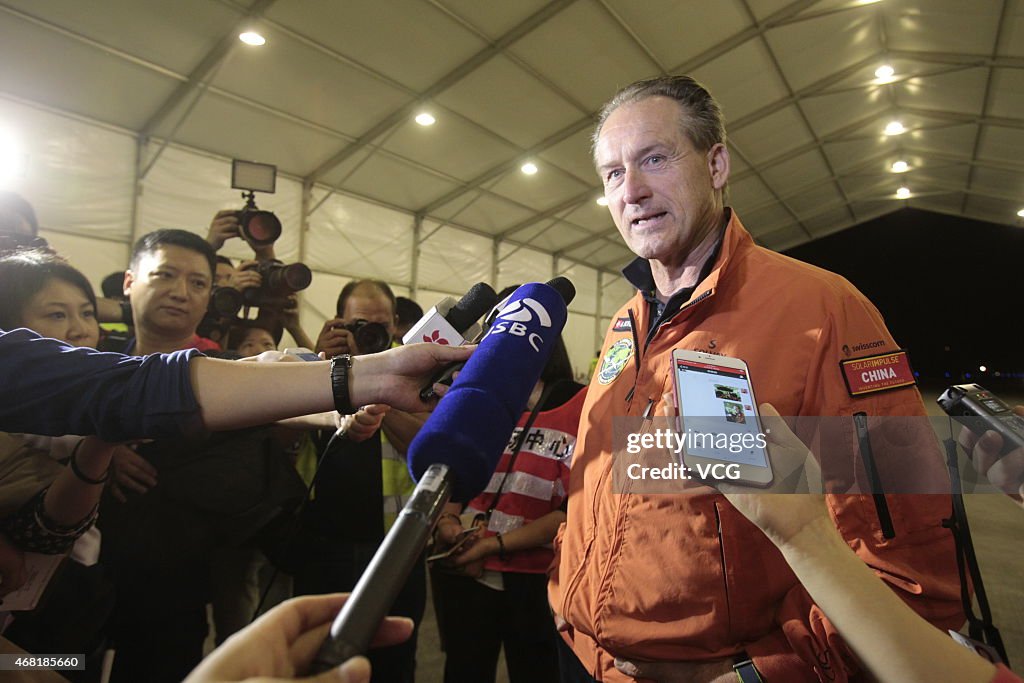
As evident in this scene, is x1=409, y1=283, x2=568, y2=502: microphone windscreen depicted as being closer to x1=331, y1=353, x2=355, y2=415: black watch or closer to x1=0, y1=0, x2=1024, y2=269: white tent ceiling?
x1=331, y1=353, x2=355, y2=415: black watch

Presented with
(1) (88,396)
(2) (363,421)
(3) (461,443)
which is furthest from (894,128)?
(1) (88,396)

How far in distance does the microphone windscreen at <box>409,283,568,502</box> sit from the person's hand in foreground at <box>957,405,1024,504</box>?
77 centimetres

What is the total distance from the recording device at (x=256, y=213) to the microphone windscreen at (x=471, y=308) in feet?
5.68

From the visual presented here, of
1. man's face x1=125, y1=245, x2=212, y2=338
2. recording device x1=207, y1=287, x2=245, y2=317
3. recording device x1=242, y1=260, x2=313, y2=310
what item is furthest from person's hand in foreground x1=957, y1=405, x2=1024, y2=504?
recording device x1=207, y1=287, x2=245, y2=317

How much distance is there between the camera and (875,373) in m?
0.78

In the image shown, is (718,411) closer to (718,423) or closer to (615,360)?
(718,423)

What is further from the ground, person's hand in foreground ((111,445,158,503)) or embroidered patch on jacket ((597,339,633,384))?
embroidered patch on jacket ((597,339,633,384))

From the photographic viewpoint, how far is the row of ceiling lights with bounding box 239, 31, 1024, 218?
5199mm

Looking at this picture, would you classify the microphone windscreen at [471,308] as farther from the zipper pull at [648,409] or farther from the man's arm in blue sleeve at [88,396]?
the man's arm in blue sleeve at [88,396]

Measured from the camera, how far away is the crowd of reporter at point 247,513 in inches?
21.3

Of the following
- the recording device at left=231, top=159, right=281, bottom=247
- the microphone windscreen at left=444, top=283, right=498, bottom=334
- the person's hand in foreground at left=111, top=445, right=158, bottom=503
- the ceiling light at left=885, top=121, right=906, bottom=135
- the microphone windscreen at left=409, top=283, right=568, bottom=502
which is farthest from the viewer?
the ceiling light at left=885, top=121, right=906, bottom=135

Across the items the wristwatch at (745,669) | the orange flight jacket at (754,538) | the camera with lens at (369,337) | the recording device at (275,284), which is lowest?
the wristwatch at (745,669)

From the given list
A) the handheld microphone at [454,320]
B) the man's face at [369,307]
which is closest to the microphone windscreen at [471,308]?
the handheld microphone at [454,320]

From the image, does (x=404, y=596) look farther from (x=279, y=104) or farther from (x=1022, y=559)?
(x=279, y=104)
